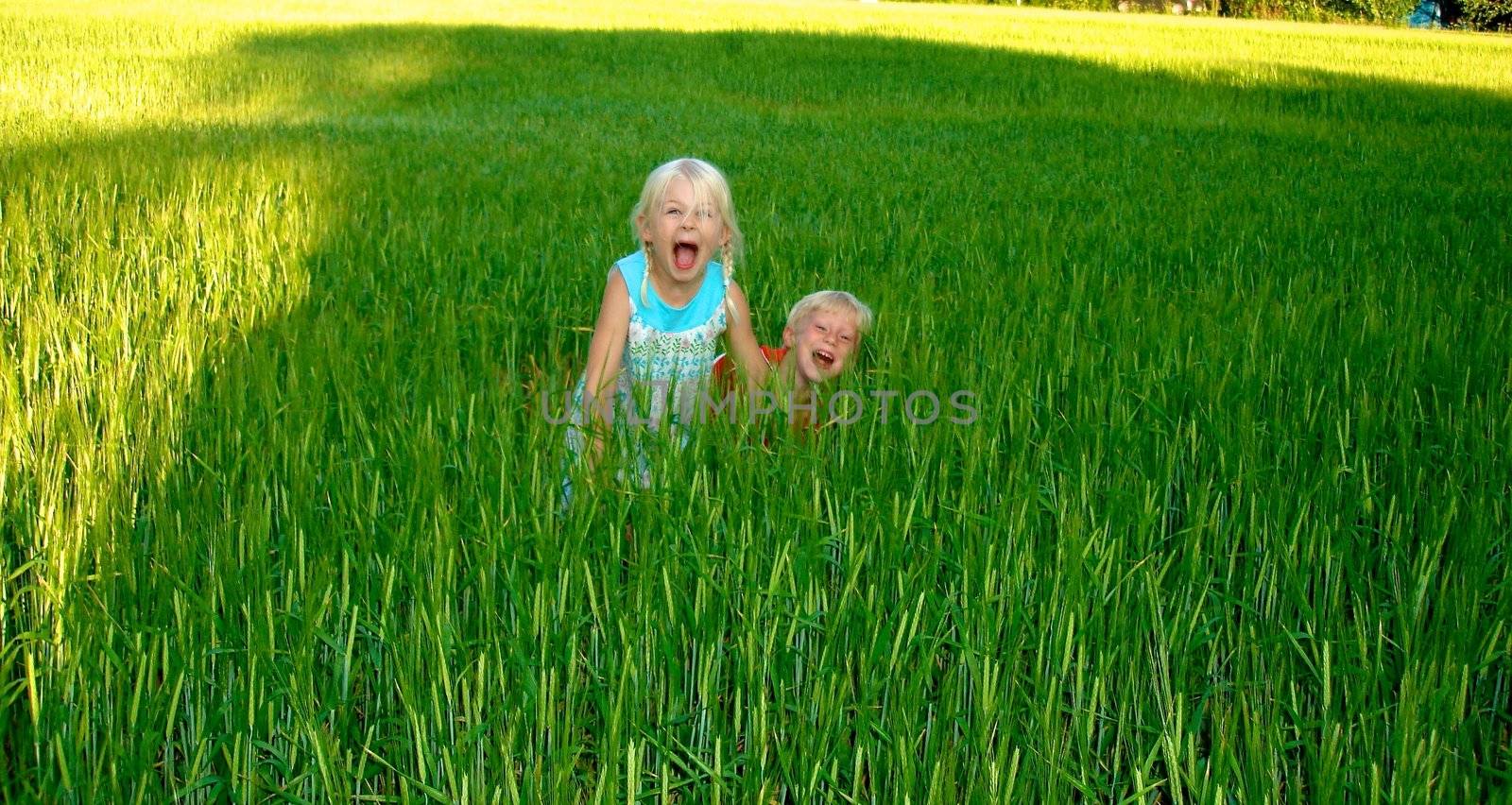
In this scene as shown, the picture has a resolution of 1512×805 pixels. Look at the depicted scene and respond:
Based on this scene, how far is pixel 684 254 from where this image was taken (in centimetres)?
267

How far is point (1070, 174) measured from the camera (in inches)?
250

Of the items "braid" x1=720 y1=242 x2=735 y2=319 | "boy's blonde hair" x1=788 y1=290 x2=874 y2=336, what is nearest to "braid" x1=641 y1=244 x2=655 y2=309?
"braid" x1=720 y1=242 x2=735 y2=319

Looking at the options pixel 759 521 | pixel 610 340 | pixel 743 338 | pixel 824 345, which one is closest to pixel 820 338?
pixel 824 345

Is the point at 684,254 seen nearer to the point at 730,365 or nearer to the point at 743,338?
the point at 743,338

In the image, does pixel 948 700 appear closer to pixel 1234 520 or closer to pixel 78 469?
pixel 1234 520

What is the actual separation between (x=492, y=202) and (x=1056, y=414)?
2.92 meters

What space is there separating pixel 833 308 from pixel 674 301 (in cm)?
35

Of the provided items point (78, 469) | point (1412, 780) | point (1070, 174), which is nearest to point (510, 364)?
point (78, 469)

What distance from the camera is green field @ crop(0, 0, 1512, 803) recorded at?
1357 mm

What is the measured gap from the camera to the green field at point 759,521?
136 centimetres

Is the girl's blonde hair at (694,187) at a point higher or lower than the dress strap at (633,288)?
higher

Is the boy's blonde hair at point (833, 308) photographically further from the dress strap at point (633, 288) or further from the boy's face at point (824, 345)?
the dress strap at point (633, 288)

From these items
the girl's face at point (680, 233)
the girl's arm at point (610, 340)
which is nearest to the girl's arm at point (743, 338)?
the girl's face at point (680, 233)

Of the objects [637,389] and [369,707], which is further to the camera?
[637,389]
